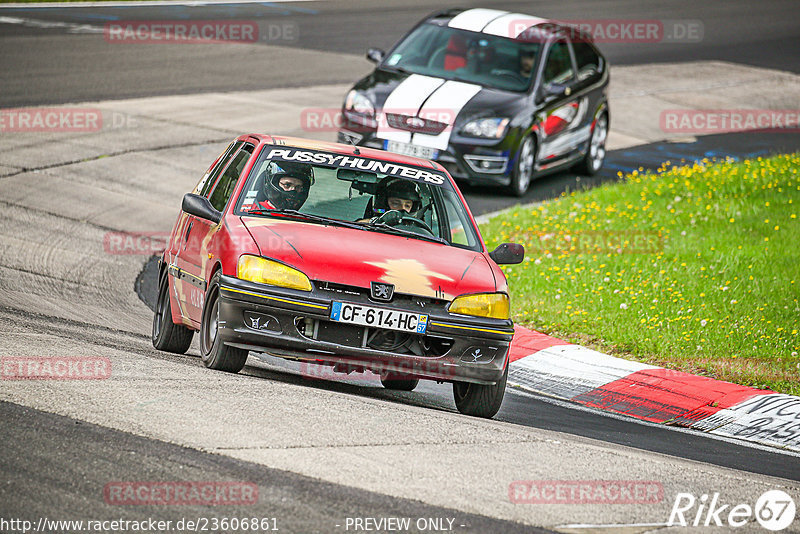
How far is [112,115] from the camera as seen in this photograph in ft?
57.4

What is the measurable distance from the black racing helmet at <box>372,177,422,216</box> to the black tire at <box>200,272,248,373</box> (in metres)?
1.38

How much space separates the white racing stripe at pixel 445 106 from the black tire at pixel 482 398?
7.33 meters

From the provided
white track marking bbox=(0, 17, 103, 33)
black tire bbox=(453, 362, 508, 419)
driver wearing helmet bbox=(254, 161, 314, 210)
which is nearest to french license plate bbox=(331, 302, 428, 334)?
black tire bbox=(453, 362, 508, 419)

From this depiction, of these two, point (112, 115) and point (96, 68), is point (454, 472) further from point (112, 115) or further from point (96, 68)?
point (96, 68)

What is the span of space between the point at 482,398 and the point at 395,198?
154 cm

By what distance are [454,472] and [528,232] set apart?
7849 millimetres

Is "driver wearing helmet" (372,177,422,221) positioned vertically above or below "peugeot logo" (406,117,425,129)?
above

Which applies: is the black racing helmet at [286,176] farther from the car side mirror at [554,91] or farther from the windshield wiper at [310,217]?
the car side mirror at [554,91]

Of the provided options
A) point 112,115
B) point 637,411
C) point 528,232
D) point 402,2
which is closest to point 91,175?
point 112,115

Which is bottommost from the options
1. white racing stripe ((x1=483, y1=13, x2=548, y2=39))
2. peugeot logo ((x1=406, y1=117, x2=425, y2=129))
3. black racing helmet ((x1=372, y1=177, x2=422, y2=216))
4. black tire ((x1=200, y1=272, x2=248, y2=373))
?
black tire ((x1=200, y1=272, x2=248, y2=373))

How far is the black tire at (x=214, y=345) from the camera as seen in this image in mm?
7180

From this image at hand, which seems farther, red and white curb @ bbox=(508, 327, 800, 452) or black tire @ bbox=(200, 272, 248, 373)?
red and white curb @ bbox=(508, 327, 800, 452)

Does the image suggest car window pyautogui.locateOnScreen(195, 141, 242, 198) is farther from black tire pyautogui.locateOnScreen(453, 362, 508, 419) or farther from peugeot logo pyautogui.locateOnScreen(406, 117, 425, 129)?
peugeot logo pyautogui.locateOnScreen(406, 117, 425, 129)

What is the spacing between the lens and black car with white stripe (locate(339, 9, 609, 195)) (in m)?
14.8
